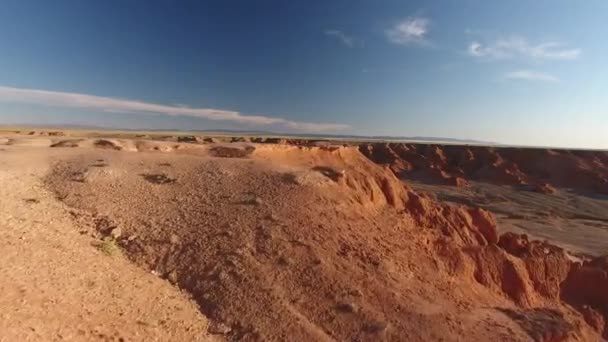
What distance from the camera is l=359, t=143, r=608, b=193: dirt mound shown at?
49969 millimetres

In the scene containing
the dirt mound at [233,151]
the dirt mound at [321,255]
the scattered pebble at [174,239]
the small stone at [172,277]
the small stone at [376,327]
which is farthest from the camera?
the dirt mound at [233,151]

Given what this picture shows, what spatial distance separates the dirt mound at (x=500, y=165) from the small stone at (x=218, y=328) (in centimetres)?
4215

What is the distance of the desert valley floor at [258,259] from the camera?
767 centimetres

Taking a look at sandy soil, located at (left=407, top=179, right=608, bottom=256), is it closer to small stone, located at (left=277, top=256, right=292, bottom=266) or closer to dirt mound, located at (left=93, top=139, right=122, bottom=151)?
small stone, located at (left=277, top=256, right=292, bottom=266)

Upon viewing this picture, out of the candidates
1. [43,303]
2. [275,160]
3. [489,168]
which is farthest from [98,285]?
[489,168]

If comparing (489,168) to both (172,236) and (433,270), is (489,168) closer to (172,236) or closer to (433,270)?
(433,270)

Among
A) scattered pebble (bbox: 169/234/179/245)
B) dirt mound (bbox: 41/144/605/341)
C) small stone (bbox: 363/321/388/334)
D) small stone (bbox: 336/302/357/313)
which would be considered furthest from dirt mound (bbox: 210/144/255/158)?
small stone (bbox: 363/321/388/334)

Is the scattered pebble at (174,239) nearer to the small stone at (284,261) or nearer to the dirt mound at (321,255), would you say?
the dirt mound at (321,255)

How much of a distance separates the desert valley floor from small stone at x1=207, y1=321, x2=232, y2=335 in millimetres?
31

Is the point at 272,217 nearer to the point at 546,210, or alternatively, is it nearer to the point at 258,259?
the point at 258,259

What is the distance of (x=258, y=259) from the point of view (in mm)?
9398

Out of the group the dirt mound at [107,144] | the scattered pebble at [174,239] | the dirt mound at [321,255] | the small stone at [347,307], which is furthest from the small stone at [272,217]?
the dirt mound at [107,144]

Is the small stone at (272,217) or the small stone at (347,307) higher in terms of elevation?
the small stone at (272,217)

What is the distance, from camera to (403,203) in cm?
1536
